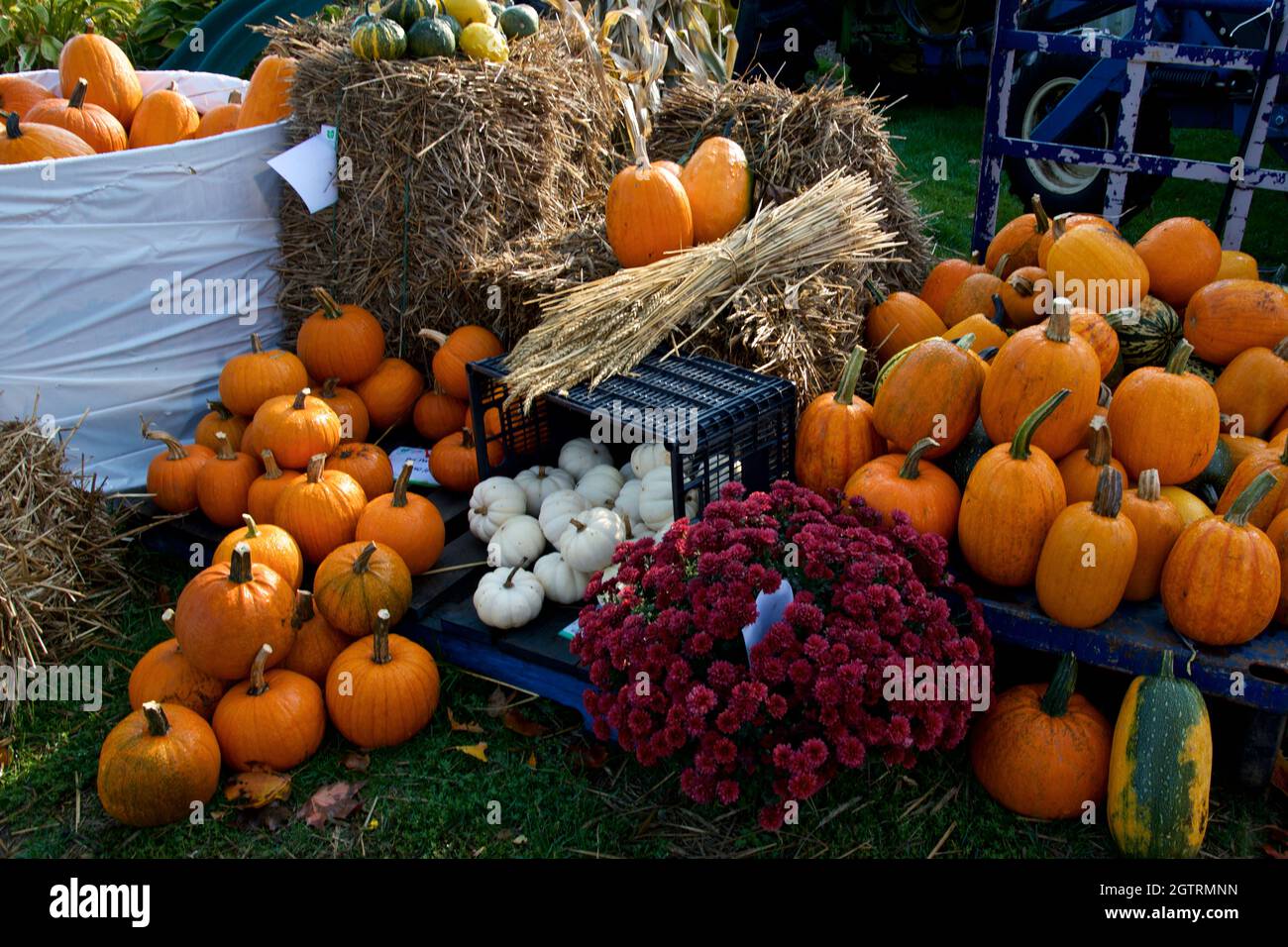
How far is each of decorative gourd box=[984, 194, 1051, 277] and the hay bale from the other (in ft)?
5.84

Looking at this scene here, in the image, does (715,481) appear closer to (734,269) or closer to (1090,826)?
(734,269)

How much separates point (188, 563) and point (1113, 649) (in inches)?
127

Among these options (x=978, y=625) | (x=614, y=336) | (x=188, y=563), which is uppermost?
(x=614, y=336)

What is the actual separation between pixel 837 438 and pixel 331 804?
180 cm

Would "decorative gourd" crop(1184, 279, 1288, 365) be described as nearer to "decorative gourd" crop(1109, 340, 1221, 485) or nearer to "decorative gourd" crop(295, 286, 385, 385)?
"decorative gourd" crop(1109, 340, 1221, 485)

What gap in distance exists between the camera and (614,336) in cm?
335

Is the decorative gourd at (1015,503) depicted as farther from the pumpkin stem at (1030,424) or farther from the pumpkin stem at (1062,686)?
the pumpkin stem at (1062,686)

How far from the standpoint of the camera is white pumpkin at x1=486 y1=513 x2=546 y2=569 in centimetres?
331

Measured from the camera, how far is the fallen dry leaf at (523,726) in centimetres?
301

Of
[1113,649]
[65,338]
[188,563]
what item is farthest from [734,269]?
[65,338]

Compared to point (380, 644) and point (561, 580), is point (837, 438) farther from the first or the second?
point (380, 644)

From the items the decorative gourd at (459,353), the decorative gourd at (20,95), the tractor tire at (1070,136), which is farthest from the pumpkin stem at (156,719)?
the tractor tire at (1070,136)

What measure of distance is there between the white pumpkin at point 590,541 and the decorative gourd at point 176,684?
107cm

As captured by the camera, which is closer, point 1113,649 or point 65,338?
point 1113,649
